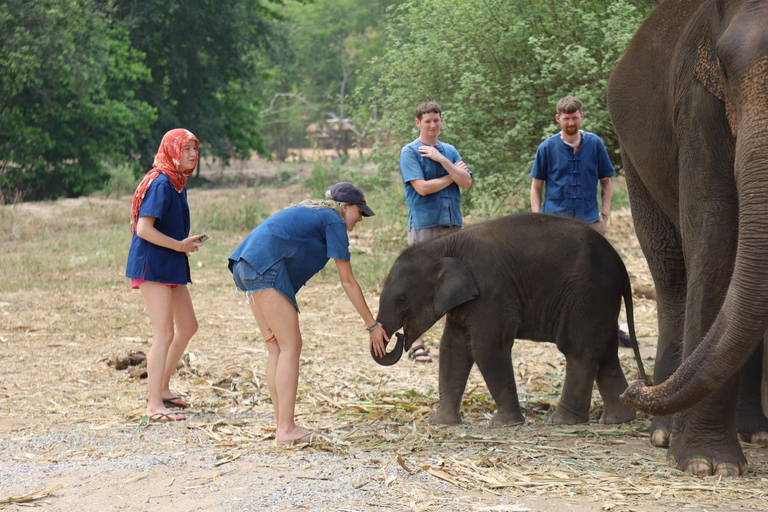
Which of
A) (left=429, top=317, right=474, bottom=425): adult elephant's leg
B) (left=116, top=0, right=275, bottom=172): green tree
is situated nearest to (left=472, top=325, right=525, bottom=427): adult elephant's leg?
(left=429, top=317, right=474, bottom=425): adult elephant's leg

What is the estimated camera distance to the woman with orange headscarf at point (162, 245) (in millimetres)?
6145

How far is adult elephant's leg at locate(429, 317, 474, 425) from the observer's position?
6.16 meters

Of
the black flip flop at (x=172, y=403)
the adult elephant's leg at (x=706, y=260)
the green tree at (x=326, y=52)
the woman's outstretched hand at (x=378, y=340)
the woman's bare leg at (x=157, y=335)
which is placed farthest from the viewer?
the green tree at (x=326, y=52)

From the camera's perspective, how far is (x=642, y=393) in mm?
3961

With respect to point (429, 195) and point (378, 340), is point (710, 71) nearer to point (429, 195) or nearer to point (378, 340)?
point (378, 340)

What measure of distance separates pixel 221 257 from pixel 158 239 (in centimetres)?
875

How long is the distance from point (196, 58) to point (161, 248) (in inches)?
991

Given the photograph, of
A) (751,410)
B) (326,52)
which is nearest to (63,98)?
(751,410)

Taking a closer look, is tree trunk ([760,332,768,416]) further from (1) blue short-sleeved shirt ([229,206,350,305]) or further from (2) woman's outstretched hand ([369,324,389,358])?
(1) blue short-sleeved shirt ([229,206,350,305])

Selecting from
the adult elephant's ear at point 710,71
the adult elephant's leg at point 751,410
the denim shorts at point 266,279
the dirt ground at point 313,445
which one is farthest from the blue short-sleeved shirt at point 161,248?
the adult elephant's leg at point 751,410

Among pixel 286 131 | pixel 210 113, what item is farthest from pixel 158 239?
pixel 286 131

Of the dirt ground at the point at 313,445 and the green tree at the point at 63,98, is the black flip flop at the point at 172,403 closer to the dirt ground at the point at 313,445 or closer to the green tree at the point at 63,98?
the dirt ground at the point at 313,445

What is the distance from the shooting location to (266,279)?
18.1 ft

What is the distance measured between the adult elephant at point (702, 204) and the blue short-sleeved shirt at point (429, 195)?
1.56m
